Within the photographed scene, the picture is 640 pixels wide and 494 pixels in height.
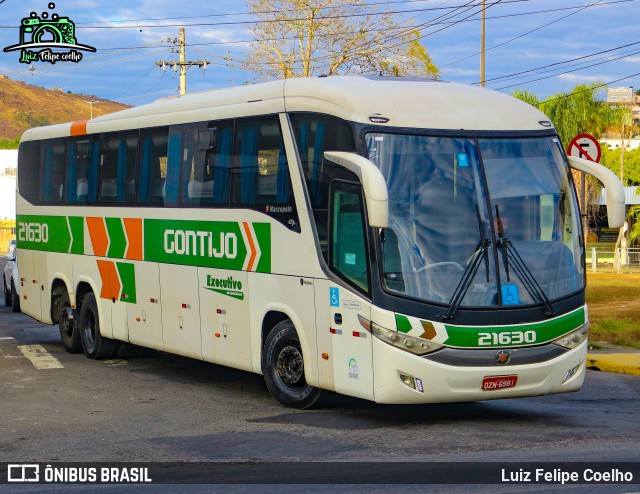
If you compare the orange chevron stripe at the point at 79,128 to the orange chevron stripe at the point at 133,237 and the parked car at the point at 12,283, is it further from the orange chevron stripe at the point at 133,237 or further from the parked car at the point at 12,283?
the parked car at the point at 12,283

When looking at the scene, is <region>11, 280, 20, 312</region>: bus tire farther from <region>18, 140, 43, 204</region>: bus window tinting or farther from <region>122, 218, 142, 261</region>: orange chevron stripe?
<region>122, 218, 142, 261</region>: orange chevron stripe

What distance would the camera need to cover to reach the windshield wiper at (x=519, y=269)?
11336 mm

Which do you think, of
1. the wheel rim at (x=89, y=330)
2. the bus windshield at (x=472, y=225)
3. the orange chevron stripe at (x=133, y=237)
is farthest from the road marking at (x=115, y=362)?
the bus windshield at (x=472, y=225)

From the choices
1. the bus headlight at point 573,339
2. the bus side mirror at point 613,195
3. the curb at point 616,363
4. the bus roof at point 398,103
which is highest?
the bus roof at point 398,103

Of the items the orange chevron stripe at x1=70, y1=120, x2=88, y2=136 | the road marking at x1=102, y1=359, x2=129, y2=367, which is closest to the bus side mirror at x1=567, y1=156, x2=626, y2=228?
the road marking at x1=102, y1=359, x2=129, y2=367

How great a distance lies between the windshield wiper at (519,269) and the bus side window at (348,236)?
1.28 metres

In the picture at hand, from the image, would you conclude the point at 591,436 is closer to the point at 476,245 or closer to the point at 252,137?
the point at 476,245

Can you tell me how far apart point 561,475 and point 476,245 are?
3.03 metres

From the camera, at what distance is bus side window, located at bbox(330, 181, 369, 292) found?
11414 mm

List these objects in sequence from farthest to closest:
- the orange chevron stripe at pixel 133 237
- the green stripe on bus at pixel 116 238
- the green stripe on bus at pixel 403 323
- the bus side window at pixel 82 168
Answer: the bus side window at pixel 82 168
the green stripe on bus at pixel 116 238
the orange chevron stripe at pixel 133 237
the green stripe on bus at pixel 403 323

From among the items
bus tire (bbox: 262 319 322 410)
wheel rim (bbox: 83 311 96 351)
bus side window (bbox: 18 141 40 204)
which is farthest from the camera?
bus side window (bbox: 18 141 40 204)

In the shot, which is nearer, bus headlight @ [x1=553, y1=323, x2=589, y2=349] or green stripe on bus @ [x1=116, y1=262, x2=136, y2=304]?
bus headlight @ [x1=553, y1=323, x2=589, y2=349]

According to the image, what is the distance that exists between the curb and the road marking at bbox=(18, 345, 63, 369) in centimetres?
763

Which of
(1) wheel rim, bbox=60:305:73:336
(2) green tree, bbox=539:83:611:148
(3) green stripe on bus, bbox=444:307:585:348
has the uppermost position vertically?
(2) green tree, bbox=539:83:611:148
